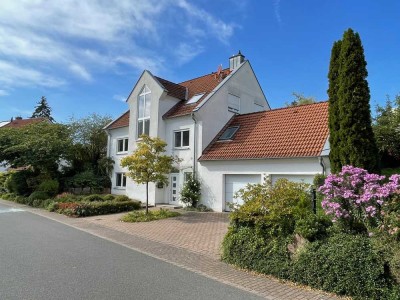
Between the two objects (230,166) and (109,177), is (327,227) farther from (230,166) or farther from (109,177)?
(109,177)

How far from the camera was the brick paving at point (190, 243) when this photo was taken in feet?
20.9

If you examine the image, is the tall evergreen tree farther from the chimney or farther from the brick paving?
the chimney

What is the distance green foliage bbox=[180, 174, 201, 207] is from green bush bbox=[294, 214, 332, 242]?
12368mm

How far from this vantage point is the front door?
2129 centimetres

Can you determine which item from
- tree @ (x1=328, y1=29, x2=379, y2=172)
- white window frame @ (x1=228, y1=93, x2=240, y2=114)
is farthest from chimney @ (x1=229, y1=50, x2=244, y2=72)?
tree @ (x1=328, y1=29, x2=379, y2=172)

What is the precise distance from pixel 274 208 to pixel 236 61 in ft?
62.9

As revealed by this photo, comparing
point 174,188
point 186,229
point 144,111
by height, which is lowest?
point 186,229

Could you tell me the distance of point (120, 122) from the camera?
27.3 meters

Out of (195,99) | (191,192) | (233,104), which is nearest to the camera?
(191,192)

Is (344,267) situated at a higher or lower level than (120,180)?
Answer: lower

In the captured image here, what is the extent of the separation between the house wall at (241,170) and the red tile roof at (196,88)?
414cm

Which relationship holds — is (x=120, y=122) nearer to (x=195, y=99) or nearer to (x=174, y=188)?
(x=195, y=99)

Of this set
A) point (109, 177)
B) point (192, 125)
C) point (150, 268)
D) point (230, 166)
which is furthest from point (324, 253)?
point (109, 177)

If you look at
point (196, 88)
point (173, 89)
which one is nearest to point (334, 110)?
point (196, 88)
